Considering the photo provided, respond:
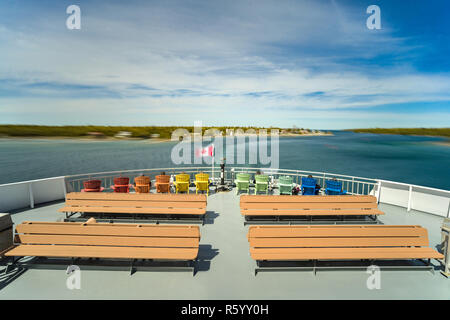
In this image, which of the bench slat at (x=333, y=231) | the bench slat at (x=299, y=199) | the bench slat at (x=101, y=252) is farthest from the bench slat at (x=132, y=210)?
the bench slat at (x=333, y=231)

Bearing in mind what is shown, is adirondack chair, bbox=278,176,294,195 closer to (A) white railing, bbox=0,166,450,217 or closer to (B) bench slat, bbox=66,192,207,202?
(A) white railing, bbox=0,166,450,217

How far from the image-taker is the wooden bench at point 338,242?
3924mm

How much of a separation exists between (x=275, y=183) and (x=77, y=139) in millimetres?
7960

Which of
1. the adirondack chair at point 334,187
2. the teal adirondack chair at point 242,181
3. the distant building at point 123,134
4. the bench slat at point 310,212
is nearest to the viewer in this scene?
the bench slat at point 310,212

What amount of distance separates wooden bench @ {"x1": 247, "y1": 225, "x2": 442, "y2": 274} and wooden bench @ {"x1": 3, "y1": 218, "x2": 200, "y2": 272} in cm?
121

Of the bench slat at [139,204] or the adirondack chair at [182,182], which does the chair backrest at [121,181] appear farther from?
the bench slat at [139,204]

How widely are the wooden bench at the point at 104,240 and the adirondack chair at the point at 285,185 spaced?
16.3ft

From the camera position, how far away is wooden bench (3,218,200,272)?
390 centimetres

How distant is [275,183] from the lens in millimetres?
10375

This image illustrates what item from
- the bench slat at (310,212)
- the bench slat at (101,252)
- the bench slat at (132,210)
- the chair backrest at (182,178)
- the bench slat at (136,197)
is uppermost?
the chair backrest at (182,178)

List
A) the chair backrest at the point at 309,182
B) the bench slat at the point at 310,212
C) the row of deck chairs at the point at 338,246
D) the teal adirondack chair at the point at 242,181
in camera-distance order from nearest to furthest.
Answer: the row of deck chairs at the point at 338,246, the bench slat at the point at 310,212, the chair backrest at the point at 309,182, the teal adirondack chair at the point at 242,181
